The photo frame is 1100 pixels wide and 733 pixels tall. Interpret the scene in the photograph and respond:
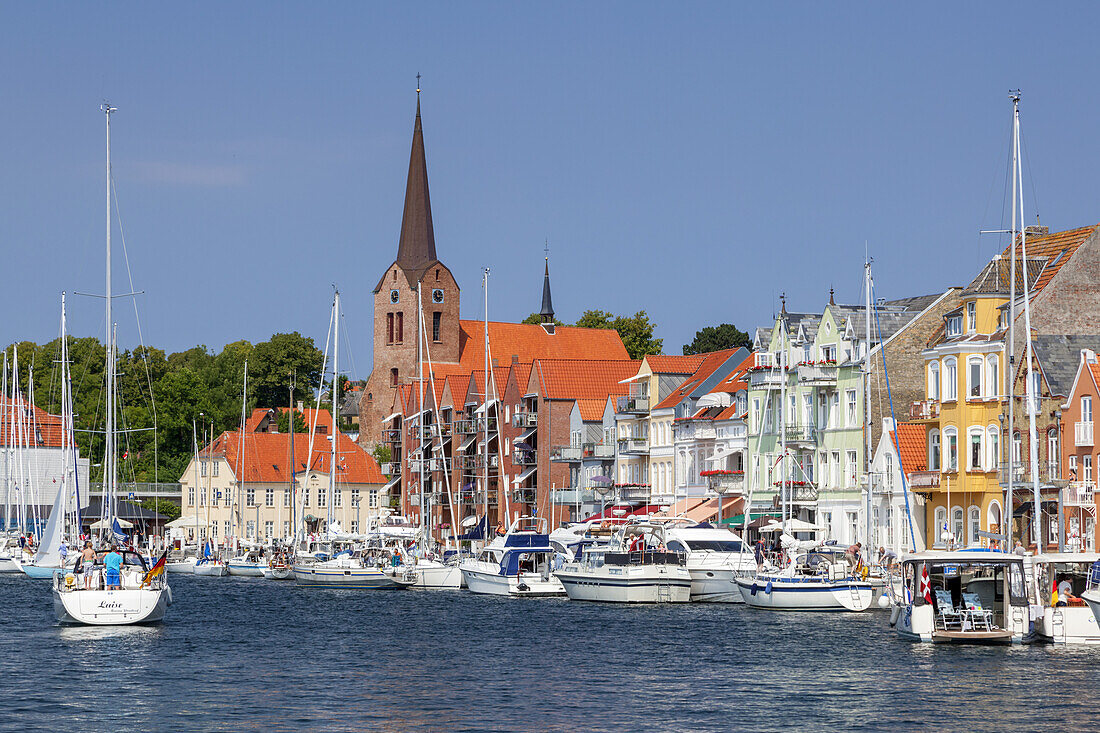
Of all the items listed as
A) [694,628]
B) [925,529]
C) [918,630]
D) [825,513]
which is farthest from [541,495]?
[918,630]

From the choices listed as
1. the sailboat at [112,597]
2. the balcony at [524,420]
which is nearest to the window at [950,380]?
the sailboat at [112,597]

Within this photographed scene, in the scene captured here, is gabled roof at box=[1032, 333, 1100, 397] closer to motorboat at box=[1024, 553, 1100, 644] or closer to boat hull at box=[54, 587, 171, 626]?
motorboat at box=[1024, 553, 1100, 644]

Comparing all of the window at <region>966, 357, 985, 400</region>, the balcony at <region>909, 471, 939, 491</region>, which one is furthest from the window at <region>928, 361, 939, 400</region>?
the balcony at <region>909, 471, 939, 491</region>

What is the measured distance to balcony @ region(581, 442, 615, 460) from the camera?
378ft

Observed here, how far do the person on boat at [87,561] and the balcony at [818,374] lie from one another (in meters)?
48.0

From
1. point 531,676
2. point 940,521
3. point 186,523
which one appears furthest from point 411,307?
point 531,676

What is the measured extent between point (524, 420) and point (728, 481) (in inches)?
1135

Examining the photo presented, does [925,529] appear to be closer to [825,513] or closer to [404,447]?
[825,513]

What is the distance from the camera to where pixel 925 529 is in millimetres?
83812

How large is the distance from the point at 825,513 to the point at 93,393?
8646 cm

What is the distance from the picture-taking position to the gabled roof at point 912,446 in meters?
85.0

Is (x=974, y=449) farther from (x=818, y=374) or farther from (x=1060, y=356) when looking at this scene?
(x=818, y=374)

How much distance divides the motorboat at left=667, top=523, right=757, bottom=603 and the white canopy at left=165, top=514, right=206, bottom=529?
7765 cm

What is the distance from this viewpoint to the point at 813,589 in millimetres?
65188
